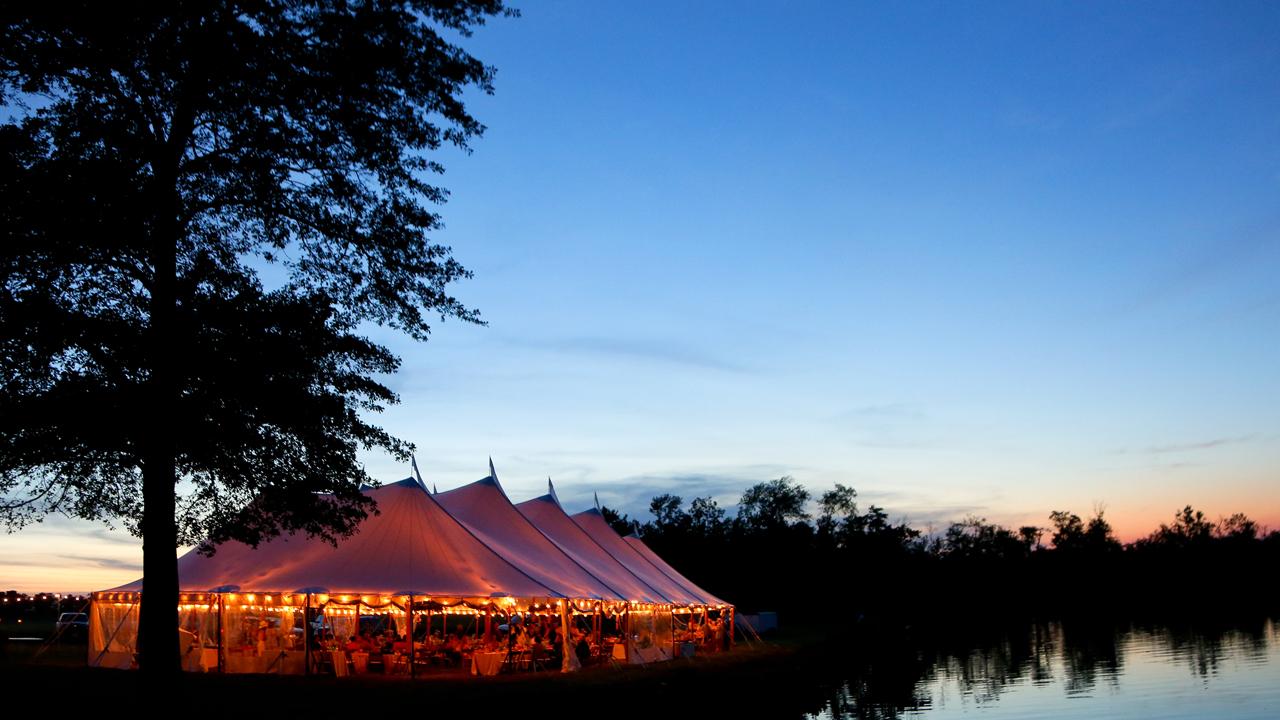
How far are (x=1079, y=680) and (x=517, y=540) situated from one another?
1406cm

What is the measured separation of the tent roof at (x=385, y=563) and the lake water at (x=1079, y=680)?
24.3 ft

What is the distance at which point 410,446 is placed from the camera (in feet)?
55.4

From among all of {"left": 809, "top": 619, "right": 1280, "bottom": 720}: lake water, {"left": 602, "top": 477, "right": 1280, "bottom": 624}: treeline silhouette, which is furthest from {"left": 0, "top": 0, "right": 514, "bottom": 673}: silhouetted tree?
{"left": 602, "top": 477, "right": 1280, "bottom": 624}: treeline silhouette

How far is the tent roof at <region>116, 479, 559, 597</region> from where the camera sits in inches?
859

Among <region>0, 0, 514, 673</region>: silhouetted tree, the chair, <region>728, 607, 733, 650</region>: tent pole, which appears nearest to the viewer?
<region>0, 0, 514, 673</region>: silhouetted tree

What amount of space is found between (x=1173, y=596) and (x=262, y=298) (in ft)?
343

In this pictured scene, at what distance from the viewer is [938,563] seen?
104688 mm

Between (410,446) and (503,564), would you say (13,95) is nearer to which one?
(410,446)

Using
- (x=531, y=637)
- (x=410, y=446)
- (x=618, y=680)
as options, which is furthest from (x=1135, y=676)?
(x=410, y=446)

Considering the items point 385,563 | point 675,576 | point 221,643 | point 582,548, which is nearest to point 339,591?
point 385,563

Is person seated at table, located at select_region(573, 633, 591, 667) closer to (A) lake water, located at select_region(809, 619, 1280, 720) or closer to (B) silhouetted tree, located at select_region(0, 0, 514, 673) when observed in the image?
(A) lake water, located at select_region(809, 619, 1280, 720)

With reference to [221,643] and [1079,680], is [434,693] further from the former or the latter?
[1079,680]

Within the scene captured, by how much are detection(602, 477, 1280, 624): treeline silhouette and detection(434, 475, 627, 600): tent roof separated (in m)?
43.8

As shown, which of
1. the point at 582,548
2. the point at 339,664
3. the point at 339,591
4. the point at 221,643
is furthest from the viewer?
the point at 582,548
